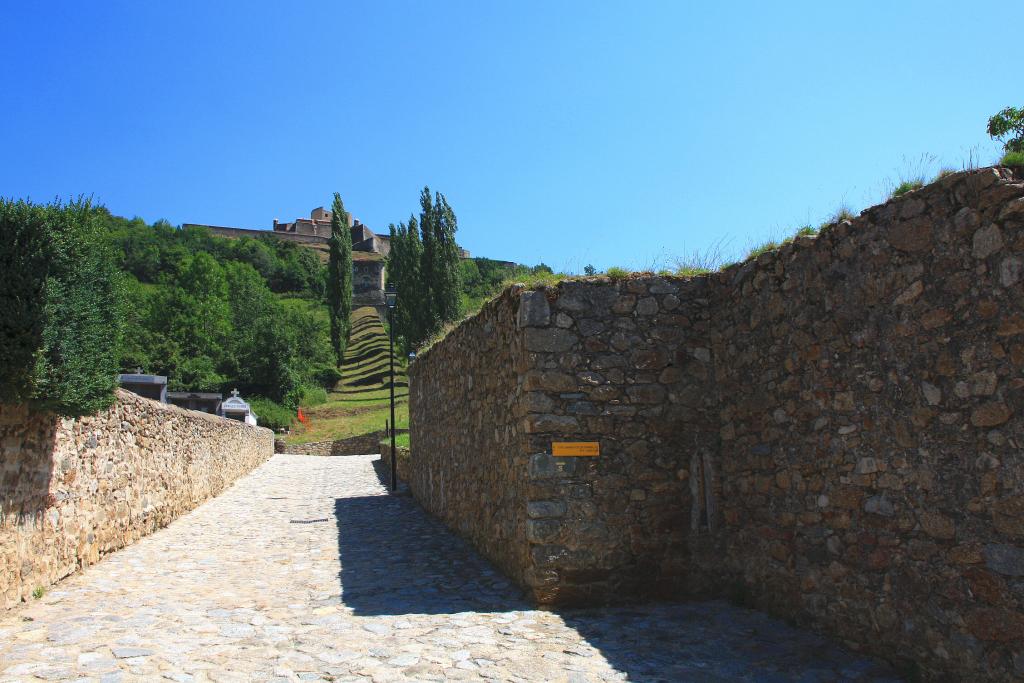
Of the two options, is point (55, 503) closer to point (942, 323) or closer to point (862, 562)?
point (862, 562)

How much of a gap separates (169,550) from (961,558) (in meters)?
8.83

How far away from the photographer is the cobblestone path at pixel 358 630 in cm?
438

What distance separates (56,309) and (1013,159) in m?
7.09

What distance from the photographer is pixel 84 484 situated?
7.56m

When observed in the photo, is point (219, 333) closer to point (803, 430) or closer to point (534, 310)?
point (534, 310)

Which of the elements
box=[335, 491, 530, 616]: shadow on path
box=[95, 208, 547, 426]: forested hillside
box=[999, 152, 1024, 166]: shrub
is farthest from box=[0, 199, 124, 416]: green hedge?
box=[95, 208, 547, 426]: forested hillside

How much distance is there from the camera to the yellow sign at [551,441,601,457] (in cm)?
605

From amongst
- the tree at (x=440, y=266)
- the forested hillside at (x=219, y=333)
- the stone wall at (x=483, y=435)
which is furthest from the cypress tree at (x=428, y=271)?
the stone wall at (x=483, y=435)

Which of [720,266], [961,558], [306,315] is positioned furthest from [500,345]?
[306,315]

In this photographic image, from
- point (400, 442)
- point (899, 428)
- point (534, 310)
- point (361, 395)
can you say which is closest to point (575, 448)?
point (534, 310)

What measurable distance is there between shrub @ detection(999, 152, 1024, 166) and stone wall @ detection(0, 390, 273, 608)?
7.27m

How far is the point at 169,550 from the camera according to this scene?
29.6 feet

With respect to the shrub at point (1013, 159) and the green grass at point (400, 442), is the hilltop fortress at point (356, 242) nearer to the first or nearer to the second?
the green grass at point (400, 442)

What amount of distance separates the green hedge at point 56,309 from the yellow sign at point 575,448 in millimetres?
4364
